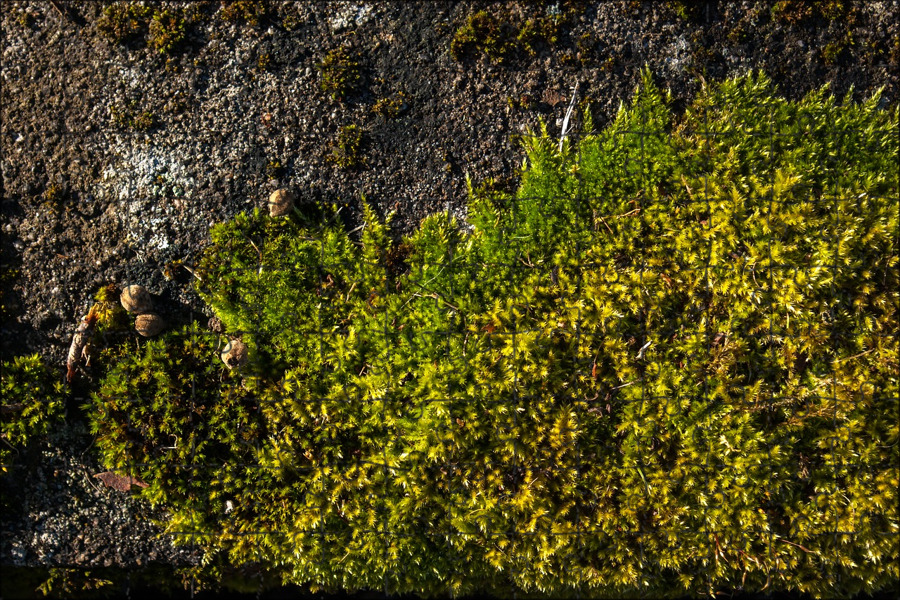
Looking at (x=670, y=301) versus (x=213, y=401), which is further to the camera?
(x=213, y=401)

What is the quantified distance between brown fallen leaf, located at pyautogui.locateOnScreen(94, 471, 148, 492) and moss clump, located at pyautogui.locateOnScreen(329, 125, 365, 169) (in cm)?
196

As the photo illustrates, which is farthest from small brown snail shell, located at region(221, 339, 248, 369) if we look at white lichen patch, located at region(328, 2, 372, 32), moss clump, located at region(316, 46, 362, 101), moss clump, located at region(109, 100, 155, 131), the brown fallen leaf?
white lichen patch, located at region(328, 2, 372, 32)

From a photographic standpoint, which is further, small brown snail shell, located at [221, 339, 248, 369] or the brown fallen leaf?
the brown fallen leaf

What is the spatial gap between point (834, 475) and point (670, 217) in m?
1.46

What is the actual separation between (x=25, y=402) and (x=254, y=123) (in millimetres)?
1899

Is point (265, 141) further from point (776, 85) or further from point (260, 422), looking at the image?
point (776, 85)

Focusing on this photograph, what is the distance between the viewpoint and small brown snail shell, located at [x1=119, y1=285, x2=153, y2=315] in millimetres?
2971

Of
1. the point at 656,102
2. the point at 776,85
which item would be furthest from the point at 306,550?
the point at 776,85

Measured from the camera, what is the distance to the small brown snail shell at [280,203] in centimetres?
298

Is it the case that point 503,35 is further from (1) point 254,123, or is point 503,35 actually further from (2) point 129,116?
(2) point 129,116

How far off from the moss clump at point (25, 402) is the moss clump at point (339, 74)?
2106mm

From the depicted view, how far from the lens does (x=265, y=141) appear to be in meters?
3.08

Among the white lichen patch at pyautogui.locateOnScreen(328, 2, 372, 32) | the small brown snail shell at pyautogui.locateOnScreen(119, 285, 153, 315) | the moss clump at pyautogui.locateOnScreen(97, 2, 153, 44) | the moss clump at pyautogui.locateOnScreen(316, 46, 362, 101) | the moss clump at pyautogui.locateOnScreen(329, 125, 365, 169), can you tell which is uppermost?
the moss clump at pyautogui.locateOnScreen(97, 2, 153, 44)

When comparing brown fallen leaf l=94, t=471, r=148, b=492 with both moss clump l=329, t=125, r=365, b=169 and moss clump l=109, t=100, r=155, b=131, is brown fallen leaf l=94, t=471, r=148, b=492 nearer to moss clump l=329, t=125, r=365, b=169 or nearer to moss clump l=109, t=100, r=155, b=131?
moss clump l=109, t=100, r=155, b=131
